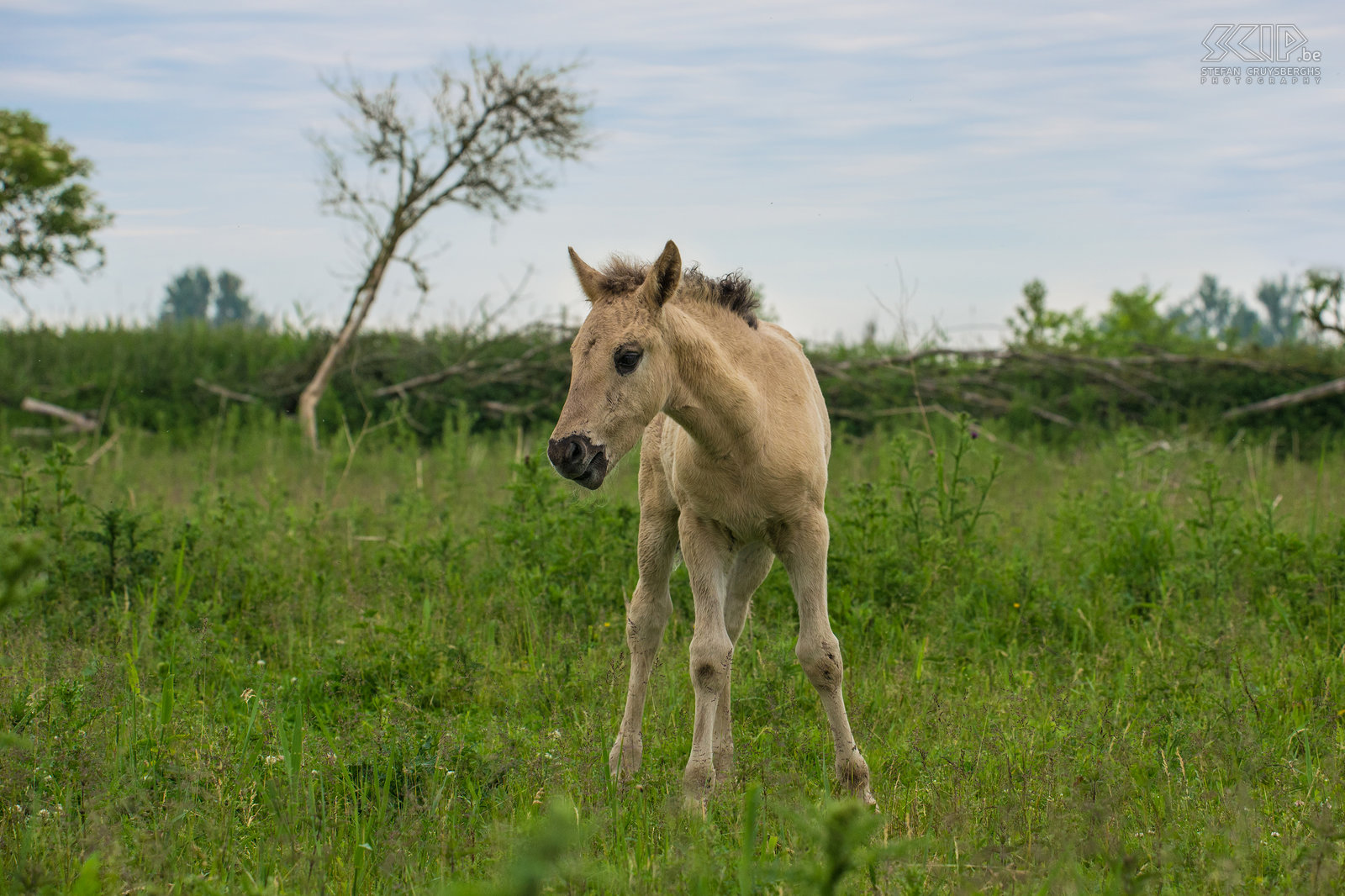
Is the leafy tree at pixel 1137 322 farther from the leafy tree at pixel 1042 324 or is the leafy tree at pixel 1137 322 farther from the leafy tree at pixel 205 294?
the leafy tree at pixel 205 294

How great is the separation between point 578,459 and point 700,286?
47.6 inches

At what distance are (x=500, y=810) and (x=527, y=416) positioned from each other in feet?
38.6

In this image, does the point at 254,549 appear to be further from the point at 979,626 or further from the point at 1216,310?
the point at 1216,310

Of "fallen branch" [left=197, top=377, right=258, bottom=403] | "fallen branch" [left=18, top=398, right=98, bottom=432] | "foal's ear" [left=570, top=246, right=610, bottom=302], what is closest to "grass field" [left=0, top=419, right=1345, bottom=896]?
"foal's ear" [left=570, top=246, right=610, bottom=302]

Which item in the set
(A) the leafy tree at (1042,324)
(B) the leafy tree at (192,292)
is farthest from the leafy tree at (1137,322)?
(B) the leafy tree at (192,292)

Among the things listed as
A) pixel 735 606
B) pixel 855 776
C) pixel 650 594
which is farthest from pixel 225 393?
pixel 855 776

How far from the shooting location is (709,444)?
13.5 ft

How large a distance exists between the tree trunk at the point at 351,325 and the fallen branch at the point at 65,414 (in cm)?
309

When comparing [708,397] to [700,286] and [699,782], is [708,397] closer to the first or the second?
[700,286]

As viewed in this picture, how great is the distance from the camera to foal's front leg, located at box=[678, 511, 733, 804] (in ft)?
13.5

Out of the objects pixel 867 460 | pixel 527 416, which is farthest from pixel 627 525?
pixel 527 416

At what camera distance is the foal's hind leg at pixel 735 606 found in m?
4.55

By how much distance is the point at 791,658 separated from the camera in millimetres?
5230

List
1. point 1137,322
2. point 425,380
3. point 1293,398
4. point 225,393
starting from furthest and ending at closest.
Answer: point 1137,322, point 225,393, point 425,380, point 1293,398
